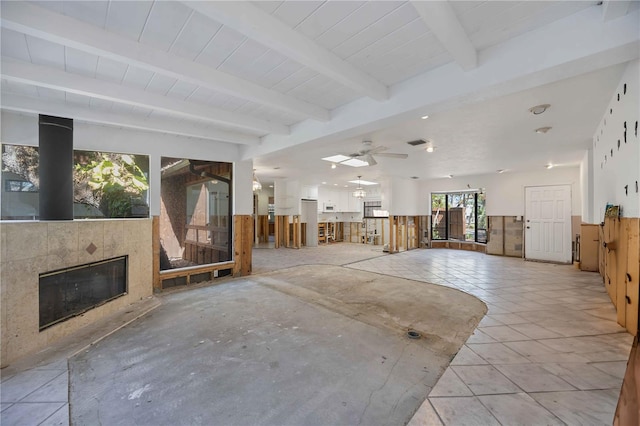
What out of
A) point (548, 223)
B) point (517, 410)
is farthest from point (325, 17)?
point (548, 223)

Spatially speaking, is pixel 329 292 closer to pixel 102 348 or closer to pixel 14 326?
pixel 102 348

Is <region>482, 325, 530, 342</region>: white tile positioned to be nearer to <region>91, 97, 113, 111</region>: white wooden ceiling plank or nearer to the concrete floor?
the concrete floor

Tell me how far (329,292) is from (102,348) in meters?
3.02

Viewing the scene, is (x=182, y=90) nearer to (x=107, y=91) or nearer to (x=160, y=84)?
(x=160, y=84)

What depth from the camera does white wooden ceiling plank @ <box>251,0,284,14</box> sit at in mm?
1705

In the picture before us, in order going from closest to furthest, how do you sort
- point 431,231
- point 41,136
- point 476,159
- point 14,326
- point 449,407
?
point 449,407 < point 14,326 < point 41,136 < point 476,159 < point 431,231

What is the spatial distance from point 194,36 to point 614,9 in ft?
9.68

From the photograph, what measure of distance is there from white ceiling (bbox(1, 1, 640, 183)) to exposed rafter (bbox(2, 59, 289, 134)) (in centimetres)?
1

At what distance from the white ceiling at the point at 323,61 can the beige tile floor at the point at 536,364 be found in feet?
7.95

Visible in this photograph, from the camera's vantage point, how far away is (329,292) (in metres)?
4.46

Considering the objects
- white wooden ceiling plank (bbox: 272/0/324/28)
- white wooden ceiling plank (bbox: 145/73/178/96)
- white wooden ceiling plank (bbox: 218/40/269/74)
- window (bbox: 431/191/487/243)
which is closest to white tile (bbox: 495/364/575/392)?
white wooden ceiling plank (bbox: 272/0/324/28)

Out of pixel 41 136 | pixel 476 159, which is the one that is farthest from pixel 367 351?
pixel 476 159

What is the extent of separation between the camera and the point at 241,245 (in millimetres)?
5703

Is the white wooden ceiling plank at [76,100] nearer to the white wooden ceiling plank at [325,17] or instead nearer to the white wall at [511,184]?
the white wooden ceiling plank at [325,17]
